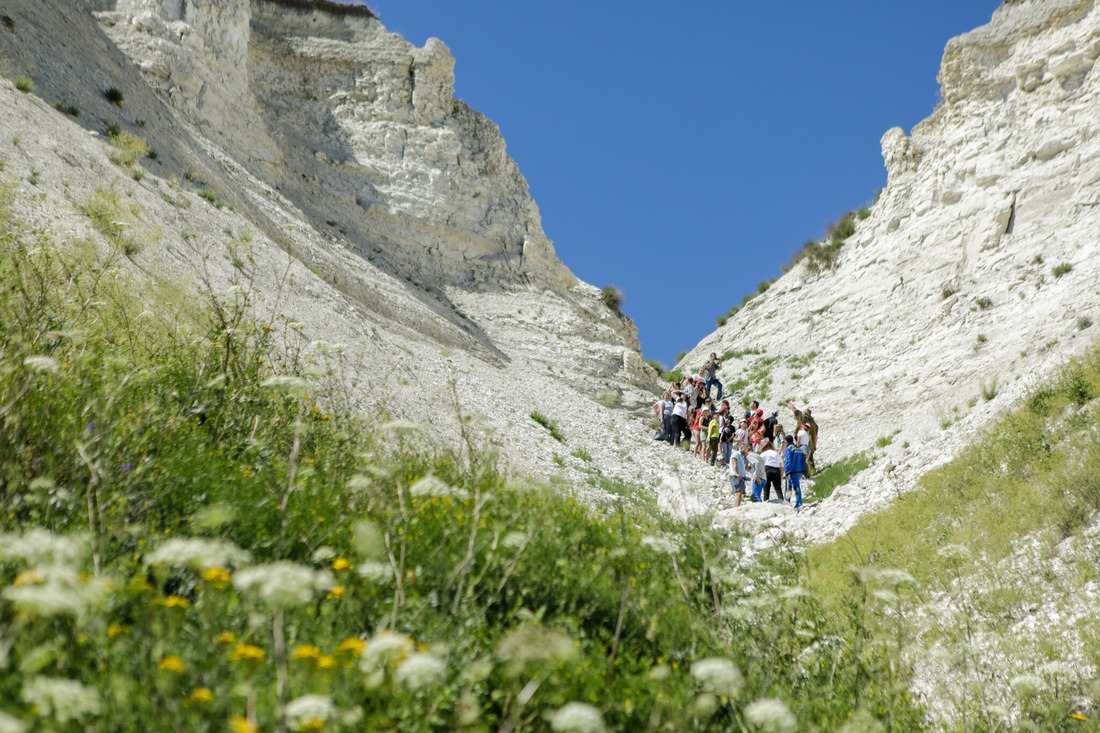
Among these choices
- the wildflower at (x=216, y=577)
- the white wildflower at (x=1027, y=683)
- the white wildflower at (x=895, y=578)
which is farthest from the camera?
the white wildflower at (x=1027, y=683)

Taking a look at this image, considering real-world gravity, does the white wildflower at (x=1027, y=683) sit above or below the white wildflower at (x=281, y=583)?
above

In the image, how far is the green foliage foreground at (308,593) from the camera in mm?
2236

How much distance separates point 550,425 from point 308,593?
15131 millimetres

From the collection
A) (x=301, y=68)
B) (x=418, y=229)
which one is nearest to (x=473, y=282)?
(x=418, y=229)

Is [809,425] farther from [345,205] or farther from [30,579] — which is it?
[345,205]

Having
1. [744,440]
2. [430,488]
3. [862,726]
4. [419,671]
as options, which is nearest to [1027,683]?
[862,726]

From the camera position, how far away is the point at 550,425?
675 inches

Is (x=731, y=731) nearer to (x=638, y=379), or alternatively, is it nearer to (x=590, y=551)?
(x=590, y=551)

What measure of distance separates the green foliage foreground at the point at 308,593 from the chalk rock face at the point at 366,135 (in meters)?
23.7

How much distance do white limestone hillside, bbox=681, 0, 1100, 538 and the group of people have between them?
4.09 ft

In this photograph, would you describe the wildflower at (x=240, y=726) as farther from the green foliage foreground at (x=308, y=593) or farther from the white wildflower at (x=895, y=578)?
the white wildflower at (x=895, y=578)

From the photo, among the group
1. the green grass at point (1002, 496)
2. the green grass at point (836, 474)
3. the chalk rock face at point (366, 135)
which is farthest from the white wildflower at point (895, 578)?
the chalk rock face at point (366, 135)

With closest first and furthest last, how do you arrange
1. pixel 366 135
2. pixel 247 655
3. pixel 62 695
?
pixel 62 695, pixel 247 655, pixel 366 135

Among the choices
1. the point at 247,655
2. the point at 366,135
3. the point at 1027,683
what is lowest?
the point at 247,655
